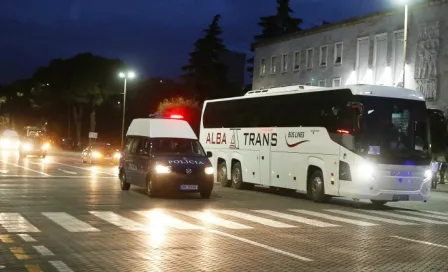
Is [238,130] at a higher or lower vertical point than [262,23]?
lower

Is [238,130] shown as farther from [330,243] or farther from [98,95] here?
[98,95]

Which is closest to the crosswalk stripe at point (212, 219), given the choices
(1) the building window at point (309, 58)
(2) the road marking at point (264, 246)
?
(2) the road marking at point (264, 246)

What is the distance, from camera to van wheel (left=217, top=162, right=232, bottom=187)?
2872 cm

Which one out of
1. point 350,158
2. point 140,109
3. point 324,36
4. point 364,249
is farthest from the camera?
point 140,109

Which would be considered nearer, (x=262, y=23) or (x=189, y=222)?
(x=189, y=222)

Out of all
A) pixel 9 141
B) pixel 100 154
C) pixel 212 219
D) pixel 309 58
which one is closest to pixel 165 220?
pixel 212 219

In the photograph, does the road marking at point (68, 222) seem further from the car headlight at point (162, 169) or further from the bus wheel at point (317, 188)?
the bus wheel at point (317, 188)

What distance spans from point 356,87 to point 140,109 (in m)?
73.6

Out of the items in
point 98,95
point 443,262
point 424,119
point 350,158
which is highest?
point 98,95

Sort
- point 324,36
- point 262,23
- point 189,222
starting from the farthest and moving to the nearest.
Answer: point 262,23 < point 324,36 < point 189,222

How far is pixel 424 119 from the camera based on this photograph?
2070 centimetres

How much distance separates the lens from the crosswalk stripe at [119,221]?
1398 cm

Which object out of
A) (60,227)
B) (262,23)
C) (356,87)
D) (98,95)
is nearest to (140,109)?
(98,95)

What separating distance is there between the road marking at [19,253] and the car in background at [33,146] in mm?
44809
